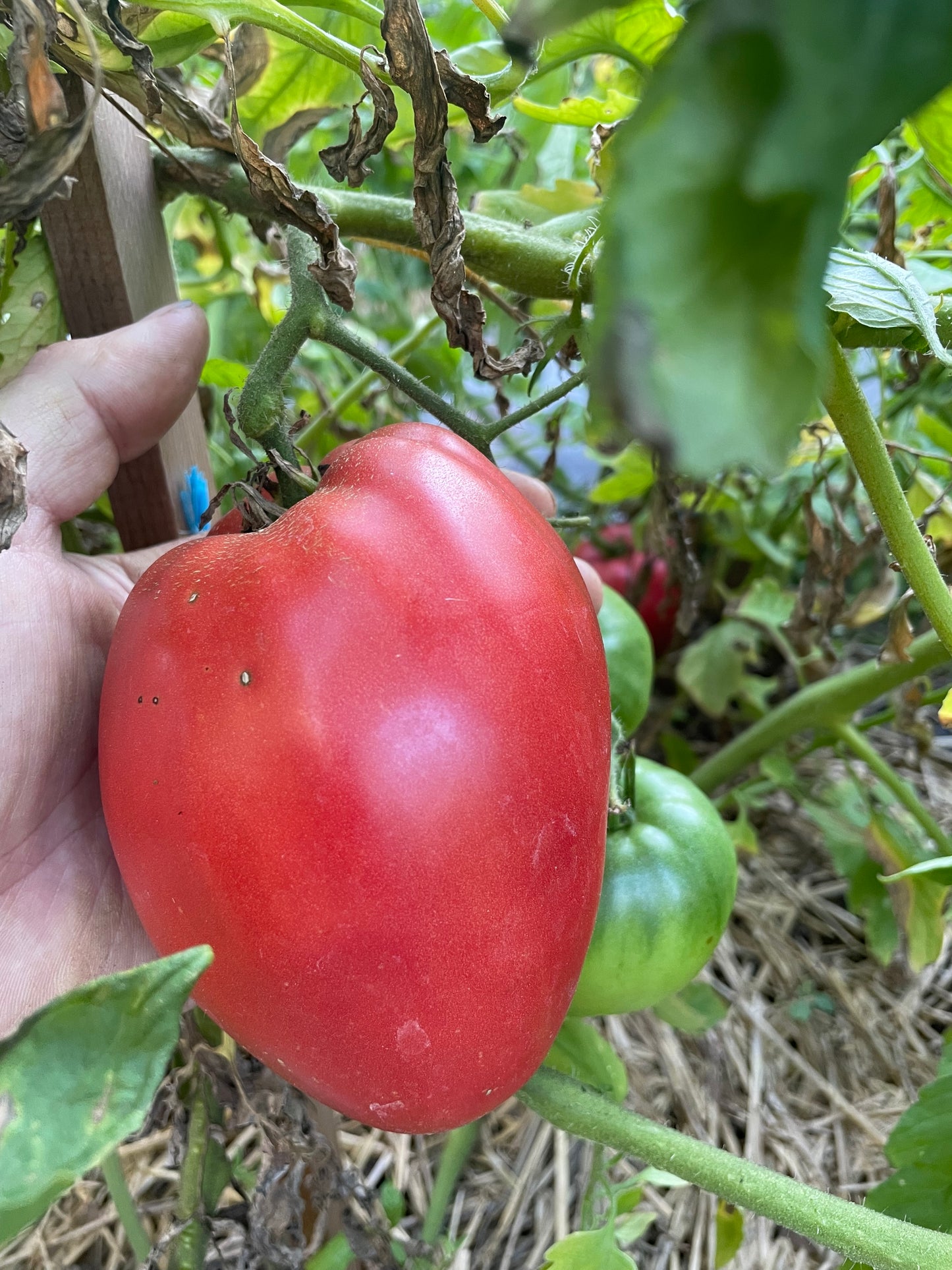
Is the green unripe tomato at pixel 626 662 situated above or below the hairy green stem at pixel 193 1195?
above

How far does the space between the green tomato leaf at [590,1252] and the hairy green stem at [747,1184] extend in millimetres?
57

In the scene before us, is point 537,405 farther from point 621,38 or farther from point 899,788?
point 899,788

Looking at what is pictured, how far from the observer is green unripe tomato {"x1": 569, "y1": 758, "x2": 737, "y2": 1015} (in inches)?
19.2

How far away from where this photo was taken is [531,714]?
0.32 metres

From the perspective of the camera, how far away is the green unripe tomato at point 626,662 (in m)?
0.62

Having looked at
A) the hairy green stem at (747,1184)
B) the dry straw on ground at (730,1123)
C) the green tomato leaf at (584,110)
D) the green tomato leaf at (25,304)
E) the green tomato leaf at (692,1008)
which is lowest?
the dry straw on ground at (730,1123)

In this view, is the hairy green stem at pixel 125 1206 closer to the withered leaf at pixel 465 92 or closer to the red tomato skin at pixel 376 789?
the red tomato skin at pixel 376 789

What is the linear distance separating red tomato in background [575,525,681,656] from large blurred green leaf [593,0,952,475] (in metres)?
0.85

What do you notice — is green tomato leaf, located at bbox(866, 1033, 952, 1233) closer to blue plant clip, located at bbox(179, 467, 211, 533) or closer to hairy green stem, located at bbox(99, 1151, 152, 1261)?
hairy green stem, located at bbox(99, 1151, 152, 1261)

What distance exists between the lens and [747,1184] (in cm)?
39

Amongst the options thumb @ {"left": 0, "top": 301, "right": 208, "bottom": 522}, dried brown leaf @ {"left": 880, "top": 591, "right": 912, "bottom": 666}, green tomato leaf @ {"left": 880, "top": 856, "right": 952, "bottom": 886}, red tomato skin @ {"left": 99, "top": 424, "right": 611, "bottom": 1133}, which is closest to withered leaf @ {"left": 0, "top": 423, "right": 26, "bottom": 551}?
red tomato skin @ {"left": 99, "top": 424, "right": 611, "bottom": 1133}

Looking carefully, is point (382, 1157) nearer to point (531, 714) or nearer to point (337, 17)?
point (531, 714)

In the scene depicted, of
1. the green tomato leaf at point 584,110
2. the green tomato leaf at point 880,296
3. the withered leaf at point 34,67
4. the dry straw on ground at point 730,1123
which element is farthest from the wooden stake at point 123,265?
the dry straw on ground at point 730,1123

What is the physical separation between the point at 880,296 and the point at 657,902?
1.07 feet
